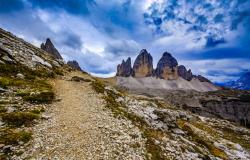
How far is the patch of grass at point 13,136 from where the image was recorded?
19.0m

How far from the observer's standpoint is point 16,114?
77.3 feet

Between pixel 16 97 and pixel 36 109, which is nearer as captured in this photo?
pixel 36 109

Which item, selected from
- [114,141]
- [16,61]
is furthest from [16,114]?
[16,61]

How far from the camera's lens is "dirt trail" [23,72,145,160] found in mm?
19266

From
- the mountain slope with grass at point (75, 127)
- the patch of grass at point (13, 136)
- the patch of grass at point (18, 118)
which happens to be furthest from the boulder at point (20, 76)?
the patch of grass at point (13, 136)

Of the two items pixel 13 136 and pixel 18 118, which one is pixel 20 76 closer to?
pixel 18 118

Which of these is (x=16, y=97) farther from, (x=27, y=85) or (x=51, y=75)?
(x=51, y=75)

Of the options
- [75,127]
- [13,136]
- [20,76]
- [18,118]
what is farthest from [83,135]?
[20,76]

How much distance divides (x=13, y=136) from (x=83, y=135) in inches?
247

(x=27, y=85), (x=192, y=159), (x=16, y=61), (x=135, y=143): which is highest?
(x=16, y=61)

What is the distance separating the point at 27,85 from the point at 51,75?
12852 mm

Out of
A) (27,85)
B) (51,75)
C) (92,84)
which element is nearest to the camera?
(27,85)

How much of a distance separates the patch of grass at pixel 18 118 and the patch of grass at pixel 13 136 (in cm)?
165

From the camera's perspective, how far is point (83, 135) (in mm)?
22375
